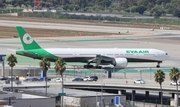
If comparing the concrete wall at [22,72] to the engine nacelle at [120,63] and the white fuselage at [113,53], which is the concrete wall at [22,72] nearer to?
the white fuselage at [113,53]

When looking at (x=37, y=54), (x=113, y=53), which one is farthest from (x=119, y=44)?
(x=37, y=54)

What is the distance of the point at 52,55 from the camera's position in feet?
382

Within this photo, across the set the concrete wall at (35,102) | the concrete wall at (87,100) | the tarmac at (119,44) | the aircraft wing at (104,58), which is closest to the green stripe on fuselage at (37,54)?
the tarmac at (119,44)

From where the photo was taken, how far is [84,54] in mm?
118312

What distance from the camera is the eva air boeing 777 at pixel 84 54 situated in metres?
116

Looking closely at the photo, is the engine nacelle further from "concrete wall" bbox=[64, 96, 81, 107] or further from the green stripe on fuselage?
"concrete wall" bbox=[64, 96, 81, 107]

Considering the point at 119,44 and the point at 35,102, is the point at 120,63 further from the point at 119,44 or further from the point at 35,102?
the point at 119,44

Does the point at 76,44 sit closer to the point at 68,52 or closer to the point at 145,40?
the point at 145,40

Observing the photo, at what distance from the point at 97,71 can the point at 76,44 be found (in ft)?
173

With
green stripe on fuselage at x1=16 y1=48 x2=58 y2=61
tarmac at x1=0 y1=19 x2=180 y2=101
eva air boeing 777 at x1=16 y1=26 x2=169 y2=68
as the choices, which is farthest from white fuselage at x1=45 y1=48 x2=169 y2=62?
tarmac at x1=0 y1=19 x2=180 y2=101

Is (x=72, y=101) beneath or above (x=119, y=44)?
above

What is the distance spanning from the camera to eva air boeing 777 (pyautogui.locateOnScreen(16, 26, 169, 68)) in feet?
382

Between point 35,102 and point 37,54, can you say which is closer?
point 35,102

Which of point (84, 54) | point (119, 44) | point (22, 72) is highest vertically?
point (84, 54)
